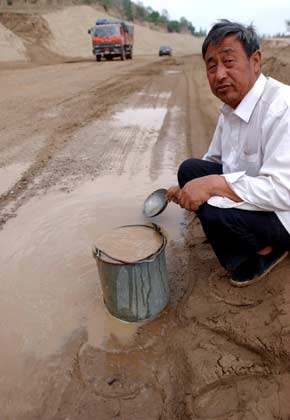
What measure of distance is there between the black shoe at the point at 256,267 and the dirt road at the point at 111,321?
5 centimetres

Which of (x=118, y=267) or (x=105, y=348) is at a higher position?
(x=118, y=267)

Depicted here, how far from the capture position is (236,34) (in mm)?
2018

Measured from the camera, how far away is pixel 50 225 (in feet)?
12.1

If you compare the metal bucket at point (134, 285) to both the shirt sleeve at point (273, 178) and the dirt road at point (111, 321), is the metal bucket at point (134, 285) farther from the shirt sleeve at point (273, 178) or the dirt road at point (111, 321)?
the shirt sleeve at point (273, 178)

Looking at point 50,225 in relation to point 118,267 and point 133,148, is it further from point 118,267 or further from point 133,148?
point 133,148

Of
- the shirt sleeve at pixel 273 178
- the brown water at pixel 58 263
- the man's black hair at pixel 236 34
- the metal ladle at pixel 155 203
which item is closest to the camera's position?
the shirt sleeve at pixel 273 178

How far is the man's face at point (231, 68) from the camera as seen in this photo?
2.05 metres

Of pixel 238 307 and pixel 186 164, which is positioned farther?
pixel 186 164

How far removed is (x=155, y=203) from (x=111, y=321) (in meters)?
1.41

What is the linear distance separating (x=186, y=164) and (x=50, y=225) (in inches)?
60.7

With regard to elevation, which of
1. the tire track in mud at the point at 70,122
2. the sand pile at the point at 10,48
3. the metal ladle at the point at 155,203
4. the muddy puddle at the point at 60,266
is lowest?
the muddy puddle at the point at 60,266

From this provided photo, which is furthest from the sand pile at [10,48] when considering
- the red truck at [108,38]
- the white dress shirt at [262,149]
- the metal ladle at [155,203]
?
the white dress shirt at [262,149]

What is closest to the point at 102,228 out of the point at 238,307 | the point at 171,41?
the point at 238,307

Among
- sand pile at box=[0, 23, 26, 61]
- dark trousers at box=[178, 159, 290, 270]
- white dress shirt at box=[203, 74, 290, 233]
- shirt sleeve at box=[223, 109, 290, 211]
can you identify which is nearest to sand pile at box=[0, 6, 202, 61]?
sand pile at box=[0, 23, 26, 61]
